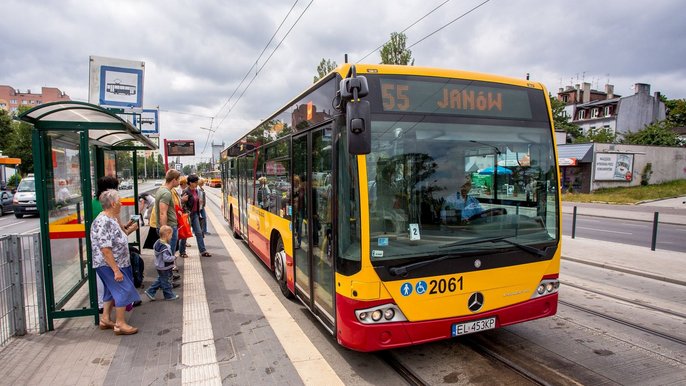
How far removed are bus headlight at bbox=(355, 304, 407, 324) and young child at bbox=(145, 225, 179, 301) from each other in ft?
11.6

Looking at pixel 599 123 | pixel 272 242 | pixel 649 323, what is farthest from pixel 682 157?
pixel 272 242

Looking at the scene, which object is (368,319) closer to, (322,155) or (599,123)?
(322,155)

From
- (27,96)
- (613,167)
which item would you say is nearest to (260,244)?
(613,167)

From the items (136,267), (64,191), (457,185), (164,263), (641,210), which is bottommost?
(641,210)

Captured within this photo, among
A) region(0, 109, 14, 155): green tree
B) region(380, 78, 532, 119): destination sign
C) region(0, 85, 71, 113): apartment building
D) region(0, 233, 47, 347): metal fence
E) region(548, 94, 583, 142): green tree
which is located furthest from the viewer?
region(0, 85, 71, 113): apartment building

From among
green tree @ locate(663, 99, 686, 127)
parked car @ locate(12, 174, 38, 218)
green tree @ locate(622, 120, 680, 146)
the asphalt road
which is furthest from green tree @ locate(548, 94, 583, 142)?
parked car @ locate(12, 174, 38, 218)

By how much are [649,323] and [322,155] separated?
4721 millimetres

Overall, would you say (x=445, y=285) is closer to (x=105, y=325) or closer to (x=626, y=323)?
(x=626, y=323)

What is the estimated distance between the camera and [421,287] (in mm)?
3441

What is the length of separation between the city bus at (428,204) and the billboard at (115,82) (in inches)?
299

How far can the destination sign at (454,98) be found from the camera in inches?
141

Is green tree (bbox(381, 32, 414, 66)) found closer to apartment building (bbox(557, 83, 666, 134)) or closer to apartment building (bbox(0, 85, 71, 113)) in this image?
apartment building (bbox(557, 83, 666, 134))

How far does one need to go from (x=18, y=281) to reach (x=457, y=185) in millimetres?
4985

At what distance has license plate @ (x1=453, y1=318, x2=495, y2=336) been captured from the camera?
357cm
